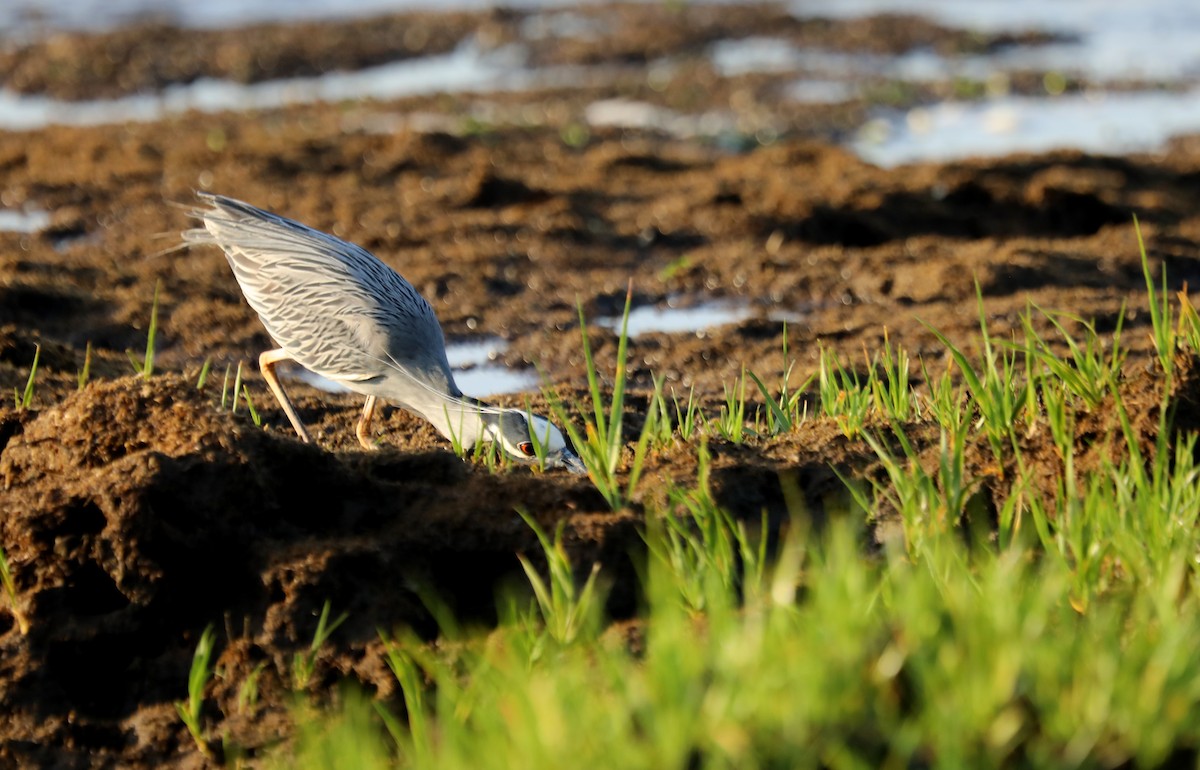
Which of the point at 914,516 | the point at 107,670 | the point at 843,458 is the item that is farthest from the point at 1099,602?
the point at 107,670

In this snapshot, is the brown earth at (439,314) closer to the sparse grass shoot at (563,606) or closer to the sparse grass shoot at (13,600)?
the sparse grass shoot at (13,600)

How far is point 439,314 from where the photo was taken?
673 cm

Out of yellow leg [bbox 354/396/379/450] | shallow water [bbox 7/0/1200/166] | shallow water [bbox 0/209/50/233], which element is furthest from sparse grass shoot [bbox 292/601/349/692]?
shallow water [bbox 7/0/1200/166]

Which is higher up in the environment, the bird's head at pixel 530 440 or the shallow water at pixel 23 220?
the shallow water at pixel 23 220

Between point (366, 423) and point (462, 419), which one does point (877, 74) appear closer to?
point (366, 423)

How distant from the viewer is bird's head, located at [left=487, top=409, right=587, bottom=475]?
3.75 meters

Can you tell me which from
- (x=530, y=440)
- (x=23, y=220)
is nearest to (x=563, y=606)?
(x=530, y=440)

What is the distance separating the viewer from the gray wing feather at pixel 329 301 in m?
4.40

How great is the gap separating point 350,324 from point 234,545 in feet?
4.63

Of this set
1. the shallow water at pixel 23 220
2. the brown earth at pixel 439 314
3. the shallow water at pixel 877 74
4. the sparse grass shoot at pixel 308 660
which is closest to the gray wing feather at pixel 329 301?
the brown earth at pixel 439 314

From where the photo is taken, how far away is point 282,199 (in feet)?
28.3

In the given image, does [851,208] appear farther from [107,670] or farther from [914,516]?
[107,670]

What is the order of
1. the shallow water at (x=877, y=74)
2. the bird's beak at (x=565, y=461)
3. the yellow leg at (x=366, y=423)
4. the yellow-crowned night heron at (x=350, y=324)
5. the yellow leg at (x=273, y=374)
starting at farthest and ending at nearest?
the shallow water at (x=877, y=74) < the yellow leg at (x=273, y=374) < the yellow leg at (x=366, y=423) < the yellow-crowned night heron at (x=350, y=324) < the bird's beak at (x=565, y=461)

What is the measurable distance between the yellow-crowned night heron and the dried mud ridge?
0.64m
